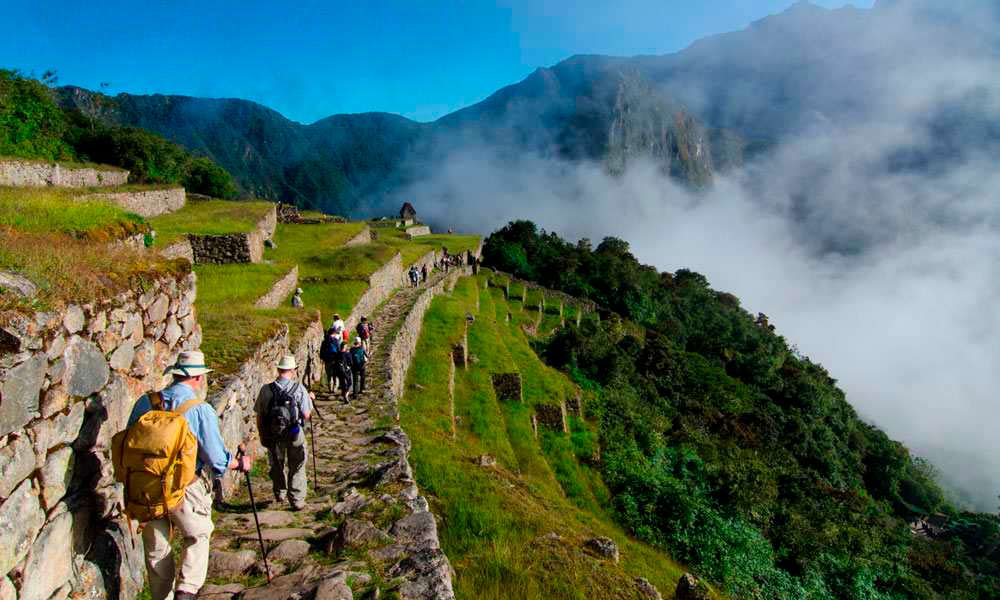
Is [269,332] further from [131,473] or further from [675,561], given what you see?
[675,561]

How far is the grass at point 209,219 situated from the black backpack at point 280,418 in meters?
→ 12.9

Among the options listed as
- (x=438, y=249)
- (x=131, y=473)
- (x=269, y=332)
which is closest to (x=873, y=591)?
(x=269, y=332)

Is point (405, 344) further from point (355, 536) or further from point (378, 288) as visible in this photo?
point (355, 536)

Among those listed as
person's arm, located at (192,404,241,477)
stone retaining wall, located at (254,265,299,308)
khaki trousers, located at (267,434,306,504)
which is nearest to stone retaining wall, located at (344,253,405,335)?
stone retaining wall, located at (254,265,299,308)

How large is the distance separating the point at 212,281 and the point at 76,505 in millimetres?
15352

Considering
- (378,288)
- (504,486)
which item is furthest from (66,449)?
(378,288)

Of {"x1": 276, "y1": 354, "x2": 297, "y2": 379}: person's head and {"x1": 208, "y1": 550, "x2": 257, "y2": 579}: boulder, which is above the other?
{"x1": 276, "y1": 354, "x2": 297, "y2": 379}: person's head

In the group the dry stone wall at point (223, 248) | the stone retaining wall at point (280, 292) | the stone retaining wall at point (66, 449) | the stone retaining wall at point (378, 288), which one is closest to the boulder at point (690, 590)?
the stone retaining wall at point (66, 449)

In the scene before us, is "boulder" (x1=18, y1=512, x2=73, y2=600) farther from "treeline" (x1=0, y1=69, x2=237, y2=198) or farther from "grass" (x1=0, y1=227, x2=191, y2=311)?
"treeline" (x1=0, y1=69, x2=237, y2=198)

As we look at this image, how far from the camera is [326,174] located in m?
162

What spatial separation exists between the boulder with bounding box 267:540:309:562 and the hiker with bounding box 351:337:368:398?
634cm

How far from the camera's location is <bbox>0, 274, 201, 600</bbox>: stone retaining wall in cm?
291

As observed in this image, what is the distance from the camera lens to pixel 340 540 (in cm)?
520

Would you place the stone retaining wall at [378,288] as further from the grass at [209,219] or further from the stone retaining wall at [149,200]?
the stone retaining wall at [149,200]
